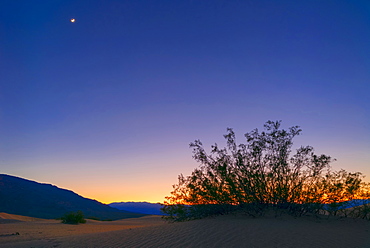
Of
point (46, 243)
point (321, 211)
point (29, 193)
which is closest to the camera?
point (46, 243)

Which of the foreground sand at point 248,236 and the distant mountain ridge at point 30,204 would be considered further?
the distant mountain ridge at point 30,204

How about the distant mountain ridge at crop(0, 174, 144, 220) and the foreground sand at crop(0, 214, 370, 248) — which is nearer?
the foreground sand at crop(0, 214, 370, 248)

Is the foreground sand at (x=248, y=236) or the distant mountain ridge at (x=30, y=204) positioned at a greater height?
the distant mountain ridge at (x=30, y=204)

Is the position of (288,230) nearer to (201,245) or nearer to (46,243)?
(201,245)

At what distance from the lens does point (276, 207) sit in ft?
47.4

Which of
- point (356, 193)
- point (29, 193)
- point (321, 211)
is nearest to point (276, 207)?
point (321, 211)

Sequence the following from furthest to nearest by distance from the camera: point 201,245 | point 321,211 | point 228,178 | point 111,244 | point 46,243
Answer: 1. point 321,211
2. point 228,178
3. point 46,243
4. point 111,244
5. point 201,245

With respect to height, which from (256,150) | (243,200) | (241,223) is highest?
(256,150)

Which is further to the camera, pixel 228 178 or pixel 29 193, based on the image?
pixel 29 193

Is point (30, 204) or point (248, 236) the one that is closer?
point (248, 236)

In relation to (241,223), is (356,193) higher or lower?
higher

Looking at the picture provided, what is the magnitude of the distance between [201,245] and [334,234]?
577 centimetres

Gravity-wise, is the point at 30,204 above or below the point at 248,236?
above

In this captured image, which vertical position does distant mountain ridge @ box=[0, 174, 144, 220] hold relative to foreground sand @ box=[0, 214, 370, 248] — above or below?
above
